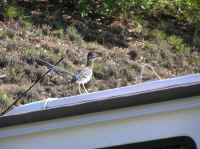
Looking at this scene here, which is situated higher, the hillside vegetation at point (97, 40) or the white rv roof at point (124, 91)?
the white rv roof at point (124, 91)

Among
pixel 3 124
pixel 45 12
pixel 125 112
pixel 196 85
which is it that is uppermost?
pixel 196 85

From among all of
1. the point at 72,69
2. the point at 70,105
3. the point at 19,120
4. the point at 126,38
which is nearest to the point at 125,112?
the point at 70,105

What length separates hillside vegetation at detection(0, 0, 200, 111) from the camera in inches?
460

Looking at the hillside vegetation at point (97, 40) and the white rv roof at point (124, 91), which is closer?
the white rv roof at point (124, 91)

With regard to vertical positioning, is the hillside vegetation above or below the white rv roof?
below

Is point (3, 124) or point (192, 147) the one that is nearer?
point (192, 147)

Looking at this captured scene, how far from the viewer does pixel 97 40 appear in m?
14.7

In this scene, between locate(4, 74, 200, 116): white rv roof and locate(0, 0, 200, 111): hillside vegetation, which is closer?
locate(4, 74, 200, 116): white rv roof

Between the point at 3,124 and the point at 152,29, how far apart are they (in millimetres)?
12972

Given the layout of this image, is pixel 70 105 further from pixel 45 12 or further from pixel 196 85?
pixel 45 12

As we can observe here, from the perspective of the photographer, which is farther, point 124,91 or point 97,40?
point 97,40

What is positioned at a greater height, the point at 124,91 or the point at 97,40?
the point at 124,91

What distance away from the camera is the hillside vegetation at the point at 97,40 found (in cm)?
1167

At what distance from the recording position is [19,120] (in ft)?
12.1
